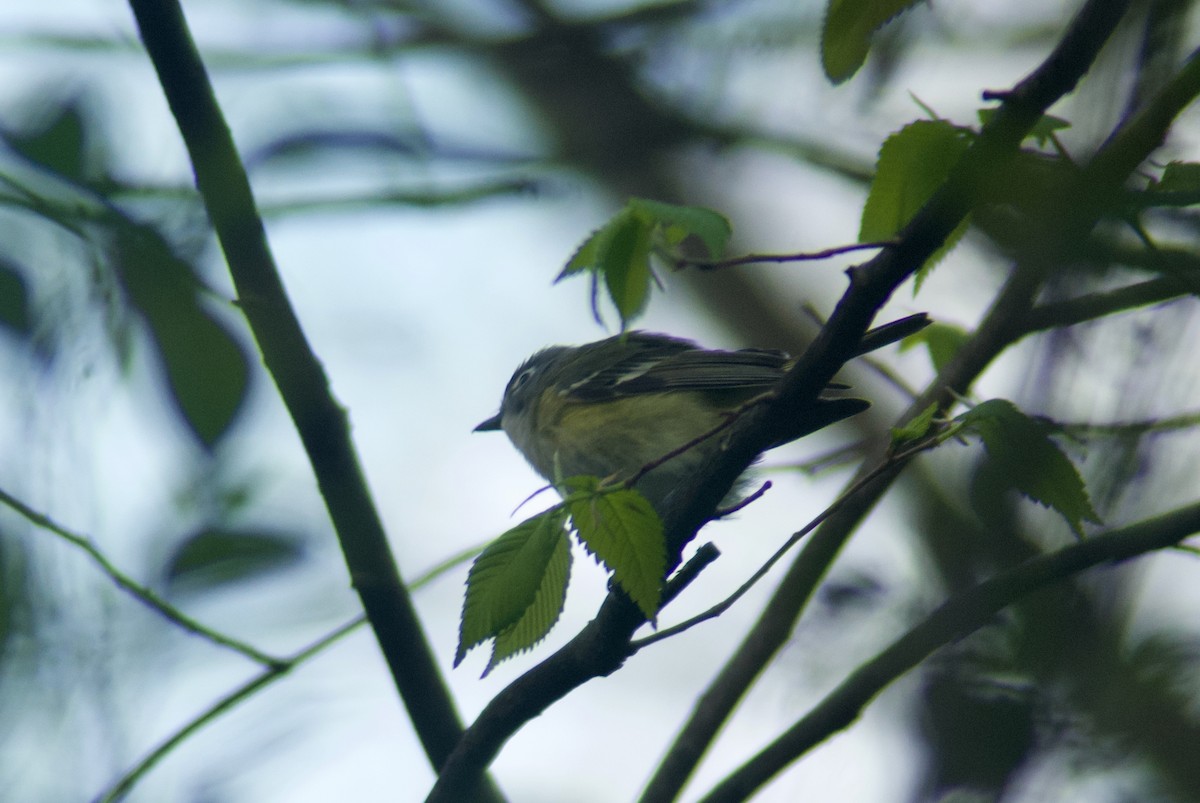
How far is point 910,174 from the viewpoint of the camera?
2.36 metres

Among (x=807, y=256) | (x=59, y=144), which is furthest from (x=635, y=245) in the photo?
(x=59, y=144)

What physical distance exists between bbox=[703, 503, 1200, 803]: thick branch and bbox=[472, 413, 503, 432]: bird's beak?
333 cm

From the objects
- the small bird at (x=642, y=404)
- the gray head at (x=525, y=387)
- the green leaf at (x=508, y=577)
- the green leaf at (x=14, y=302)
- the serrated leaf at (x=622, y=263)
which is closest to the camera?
the green leaf at (x=14, y=302)

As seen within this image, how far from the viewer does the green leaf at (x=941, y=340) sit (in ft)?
12.4

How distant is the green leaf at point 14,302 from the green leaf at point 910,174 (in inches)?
64.4

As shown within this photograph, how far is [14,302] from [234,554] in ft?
2.49

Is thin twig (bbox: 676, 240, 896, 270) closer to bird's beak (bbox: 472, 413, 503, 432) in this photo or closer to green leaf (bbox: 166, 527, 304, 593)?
green leaf (bbox: 166, 527, 304, 593)

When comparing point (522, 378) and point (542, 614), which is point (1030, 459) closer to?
point (542, 614)

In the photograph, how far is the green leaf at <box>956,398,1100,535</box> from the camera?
2197mm

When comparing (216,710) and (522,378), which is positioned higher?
(522,378)

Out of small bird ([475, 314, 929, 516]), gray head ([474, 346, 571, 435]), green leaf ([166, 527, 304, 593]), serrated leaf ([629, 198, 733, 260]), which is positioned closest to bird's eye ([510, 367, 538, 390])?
gray head ([474, 346, 571, 435])

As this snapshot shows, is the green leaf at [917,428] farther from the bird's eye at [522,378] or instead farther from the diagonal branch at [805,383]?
the bird's eye at [522,378]

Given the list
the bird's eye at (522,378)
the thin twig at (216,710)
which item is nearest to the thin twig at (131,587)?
the thin twig at (216,710)

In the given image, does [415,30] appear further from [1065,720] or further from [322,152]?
[1065,720]
